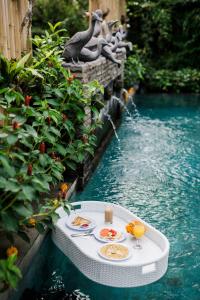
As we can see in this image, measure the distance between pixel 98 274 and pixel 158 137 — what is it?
5.23 m

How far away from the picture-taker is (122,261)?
9.58ft

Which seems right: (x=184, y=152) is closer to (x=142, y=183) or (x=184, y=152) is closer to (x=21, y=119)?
(x=142, y=183)

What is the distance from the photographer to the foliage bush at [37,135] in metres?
2.42

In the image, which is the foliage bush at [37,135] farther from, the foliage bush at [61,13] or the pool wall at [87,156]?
the foliage bush at [61,13]

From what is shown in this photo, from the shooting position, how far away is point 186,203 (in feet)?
16.1

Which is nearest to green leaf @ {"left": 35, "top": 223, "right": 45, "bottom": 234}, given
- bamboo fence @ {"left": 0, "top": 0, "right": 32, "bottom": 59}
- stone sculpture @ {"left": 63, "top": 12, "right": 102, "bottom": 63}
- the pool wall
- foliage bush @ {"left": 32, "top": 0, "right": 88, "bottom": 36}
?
the pool wall

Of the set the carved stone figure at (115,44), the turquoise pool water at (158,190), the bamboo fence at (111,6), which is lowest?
the turquoise pool water at (158,190)

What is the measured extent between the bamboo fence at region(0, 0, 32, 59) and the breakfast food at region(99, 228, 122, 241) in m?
2.15

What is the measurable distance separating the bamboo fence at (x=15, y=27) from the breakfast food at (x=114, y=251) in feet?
7.64

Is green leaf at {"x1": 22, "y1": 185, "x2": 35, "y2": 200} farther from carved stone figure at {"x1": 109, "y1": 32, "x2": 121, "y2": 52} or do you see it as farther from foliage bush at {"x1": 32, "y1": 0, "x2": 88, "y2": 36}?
foliage bush at {"x1": 32, "y1": 0, "x2": 88, "y2": 36}

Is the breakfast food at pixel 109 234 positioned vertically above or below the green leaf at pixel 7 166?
below

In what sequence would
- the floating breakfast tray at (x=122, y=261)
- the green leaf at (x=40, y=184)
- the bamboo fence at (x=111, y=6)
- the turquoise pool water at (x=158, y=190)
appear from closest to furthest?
1. the green leaf at (x=40, y=184)
2. the floating breakfast tray at (x=122, y=261)
3. the turquoise pool water at (x=158, y=190)
4. the bamboo fence at (x=111, y=6)

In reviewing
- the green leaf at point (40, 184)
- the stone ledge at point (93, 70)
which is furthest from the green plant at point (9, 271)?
the stone ledge at point (93, 70)

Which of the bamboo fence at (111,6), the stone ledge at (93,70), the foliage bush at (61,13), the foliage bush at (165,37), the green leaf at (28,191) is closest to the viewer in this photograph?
the green leaf at (28,191)
